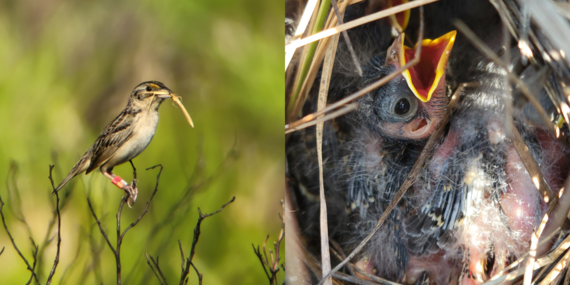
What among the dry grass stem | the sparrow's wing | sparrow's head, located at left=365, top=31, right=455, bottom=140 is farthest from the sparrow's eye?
the sparrow's wing

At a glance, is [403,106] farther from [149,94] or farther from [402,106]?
[149,94]

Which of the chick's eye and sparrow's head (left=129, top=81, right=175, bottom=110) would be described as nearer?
sparrow's head (left=129, top=81, right=175, bottom=110)

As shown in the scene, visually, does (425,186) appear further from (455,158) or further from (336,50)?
(336,50)

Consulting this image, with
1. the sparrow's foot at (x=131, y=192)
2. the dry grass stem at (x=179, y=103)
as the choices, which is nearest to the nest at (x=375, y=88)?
the dry grass stem at (x=179, y=103)

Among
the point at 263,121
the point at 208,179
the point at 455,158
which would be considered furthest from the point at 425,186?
the point at 208,179

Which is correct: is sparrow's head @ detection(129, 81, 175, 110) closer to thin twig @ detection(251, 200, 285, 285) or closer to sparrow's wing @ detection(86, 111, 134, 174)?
sparrow's wing @ detection(86, 111, 134, 174)

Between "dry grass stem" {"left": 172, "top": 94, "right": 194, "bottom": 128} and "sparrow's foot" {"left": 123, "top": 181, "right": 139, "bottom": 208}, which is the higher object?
"dry grass stem" {"left": 172, "top": 94, "right": 194, "bottom": 128}

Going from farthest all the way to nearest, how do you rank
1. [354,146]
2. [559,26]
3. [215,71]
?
[354,146]
[215,71]
[559,26]

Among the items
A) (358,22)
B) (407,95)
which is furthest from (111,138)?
(407,95)
